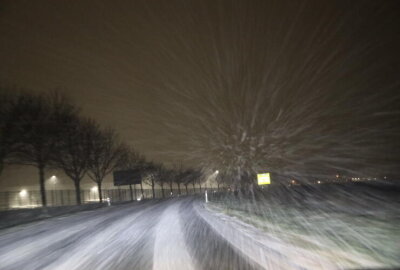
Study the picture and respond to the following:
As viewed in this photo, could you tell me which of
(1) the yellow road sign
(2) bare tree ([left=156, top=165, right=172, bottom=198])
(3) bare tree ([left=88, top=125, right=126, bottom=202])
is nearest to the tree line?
(3) bare tree ([left=88, top=125, right=126, bottom=202])

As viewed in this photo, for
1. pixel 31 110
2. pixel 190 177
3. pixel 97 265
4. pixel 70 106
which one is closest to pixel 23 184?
pixel 70 106

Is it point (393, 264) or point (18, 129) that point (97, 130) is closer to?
point (18, 129)

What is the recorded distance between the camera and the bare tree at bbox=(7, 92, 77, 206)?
1629 inches

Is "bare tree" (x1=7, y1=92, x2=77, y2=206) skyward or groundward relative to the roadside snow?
skyward

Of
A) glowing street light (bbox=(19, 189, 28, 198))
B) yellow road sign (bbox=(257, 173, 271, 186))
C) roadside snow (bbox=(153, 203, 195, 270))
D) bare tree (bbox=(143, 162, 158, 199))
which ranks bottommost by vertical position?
roadside snow (bbox=(153, 203, 195, 270))

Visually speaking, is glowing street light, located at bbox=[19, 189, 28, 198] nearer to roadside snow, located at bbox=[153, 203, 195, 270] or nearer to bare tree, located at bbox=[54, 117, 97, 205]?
bare tree, located at bbox=[54, 117, 97, 205]

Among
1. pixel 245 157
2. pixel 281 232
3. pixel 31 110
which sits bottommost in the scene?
pixel 281 232

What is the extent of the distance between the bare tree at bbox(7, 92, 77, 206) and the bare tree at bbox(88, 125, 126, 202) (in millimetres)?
15314

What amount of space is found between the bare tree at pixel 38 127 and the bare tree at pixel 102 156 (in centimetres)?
1531

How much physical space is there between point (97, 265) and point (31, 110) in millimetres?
37000

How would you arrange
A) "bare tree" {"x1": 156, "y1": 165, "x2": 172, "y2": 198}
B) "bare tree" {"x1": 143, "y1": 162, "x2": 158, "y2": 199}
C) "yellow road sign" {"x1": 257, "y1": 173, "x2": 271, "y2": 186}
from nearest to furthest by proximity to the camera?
A: 1. "yellow road sign" {"x1": 257, "y1": 173, "x2": 271, "y2": 186}
2. "bare tree" {"x1": 143, "y1": 162, "x2": 158, "y2": 199}
3. "bare tree" {"x1": 156, "y1": 165, "x2": 172, "y2": 198}

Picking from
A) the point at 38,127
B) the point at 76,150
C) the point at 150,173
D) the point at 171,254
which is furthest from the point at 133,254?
the point at 150,173

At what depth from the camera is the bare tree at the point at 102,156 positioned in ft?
224

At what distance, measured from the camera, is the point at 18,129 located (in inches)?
1636
